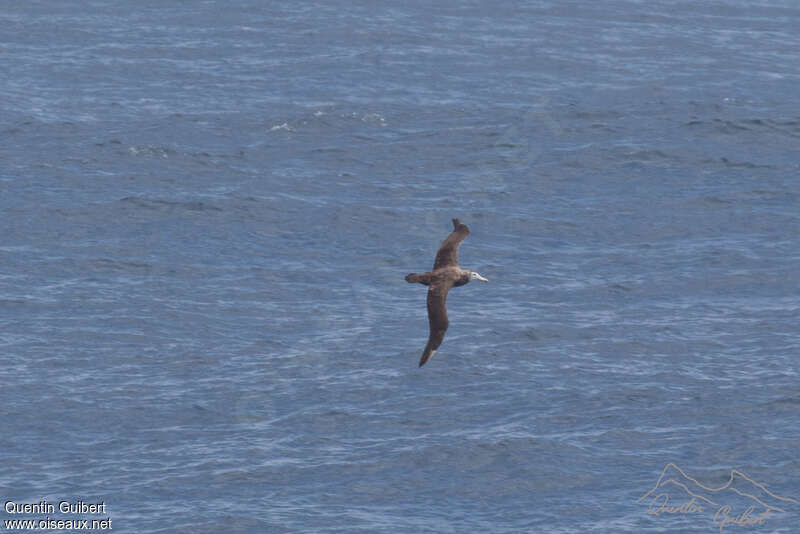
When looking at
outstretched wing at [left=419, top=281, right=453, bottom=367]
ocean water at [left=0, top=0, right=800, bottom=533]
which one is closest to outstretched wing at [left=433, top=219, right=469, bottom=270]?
outstretched wing at [left=419, top=281, right=453, bottom=367]

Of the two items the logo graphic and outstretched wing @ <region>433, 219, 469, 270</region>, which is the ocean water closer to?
the logo graphic

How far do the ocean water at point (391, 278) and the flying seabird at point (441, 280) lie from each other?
23230 mm

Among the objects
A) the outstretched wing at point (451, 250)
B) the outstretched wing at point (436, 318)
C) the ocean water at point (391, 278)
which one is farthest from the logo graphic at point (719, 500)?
the outstretched wing at point (436, 318)

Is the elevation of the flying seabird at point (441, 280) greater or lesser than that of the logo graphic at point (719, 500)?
greater

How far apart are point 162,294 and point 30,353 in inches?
410

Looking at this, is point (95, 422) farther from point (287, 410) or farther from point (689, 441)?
point (689, 441)

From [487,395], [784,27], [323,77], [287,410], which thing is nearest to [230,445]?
[287,410]

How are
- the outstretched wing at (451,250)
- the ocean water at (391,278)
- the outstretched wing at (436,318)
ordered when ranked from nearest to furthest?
the outstretched wing at (436,318) < the outstretched wing at (451,250) < the ocean water at (391,278)

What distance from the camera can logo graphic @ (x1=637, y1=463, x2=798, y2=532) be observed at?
236 feet

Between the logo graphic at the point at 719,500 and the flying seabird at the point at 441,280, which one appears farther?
the logo graphic at the point at 719,500

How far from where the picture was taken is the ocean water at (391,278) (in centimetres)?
7394

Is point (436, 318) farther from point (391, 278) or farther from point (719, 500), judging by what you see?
point (391, 278)

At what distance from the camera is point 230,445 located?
77.1 m

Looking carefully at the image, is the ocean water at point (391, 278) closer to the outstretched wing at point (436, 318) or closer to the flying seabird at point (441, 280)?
the flying seabird at point (441, 280)
